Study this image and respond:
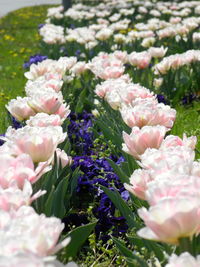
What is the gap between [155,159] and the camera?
145 centimetres

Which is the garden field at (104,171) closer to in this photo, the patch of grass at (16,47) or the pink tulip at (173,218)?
the pink tulip at (173,218)

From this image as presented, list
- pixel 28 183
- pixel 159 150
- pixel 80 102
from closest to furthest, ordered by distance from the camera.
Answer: pixel 28 183, pixel 159 150, pixel 80 102

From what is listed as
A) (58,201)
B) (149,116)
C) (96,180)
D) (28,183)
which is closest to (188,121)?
(96,180)

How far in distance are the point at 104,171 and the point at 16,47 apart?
24.3 ft

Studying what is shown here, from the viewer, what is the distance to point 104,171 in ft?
9.23

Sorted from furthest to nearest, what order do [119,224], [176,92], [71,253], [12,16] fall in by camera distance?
[12,16] < [176,92] < [119,224] < [71,253]

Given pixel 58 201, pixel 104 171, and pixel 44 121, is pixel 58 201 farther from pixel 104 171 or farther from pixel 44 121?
pixel 104 171

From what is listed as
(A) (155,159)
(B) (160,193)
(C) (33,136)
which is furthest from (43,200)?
(B) (160,193)

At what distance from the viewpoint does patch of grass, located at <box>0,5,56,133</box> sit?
19.5 feet

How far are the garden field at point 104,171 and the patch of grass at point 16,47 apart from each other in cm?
11

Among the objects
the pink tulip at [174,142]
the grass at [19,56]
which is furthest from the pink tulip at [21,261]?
the grass at [19,56]

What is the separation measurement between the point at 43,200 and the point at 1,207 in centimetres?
66

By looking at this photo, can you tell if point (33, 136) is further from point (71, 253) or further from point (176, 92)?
point (176, 92)

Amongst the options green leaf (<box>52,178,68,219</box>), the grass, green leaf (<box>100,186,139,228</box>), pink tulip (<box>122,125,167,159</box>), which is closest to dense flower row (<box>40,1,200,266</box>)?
pink tulip (<box>122,125,167,159</box>)
